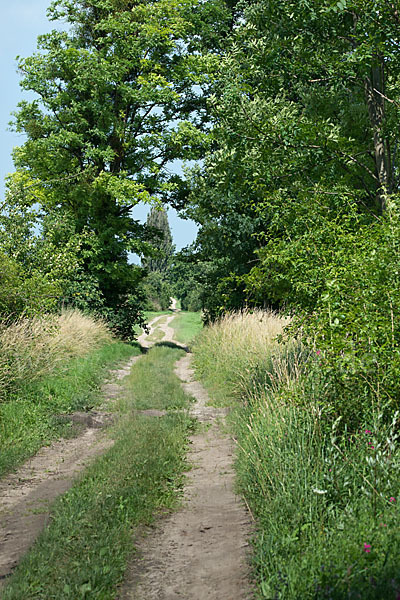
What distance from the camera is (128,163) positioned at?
2423 cm

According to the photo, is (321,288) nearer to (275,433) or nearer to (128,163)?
(275,433)

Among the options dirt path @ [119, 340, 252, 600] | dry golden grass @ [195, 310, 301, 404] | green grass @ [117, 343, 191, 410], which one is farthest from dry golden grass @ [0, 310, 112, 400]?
dirt path @ [119, 340, 252, 600]

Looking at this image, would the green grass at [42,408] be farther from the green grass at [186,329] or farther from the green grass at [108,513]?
the green grass at [186,329]

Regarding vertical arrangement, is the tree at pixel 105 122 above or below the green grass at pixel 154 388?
above

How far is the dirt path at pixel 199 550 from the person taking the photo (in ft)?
13.1

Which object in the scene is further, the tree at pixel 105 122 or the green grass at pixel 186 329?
the green grass at pixel 186 329

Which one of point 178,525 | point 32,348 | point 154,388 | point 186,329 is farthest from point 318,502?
point 186,329

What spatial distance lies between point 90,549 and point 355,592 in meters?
2.32

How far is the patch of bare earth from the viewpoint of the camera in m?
4.98

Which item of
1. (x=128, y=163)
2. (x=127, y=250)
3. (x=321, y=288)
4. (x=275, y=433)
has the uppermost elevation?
(x=128, y=163)

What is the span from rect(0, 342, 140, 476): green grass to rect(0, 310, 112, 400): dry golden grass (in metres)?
0.29

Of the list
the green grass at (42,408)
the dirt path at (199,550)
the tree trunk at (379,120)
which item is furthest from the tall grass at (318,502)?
the tree trunk at (379,120)

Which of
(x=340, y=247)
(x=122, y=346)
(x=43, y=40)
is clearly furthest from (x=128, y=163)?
(x=340, y=247)

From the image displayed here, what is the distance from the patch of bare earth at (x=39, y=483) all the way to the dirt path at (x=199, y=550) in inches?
46.0
